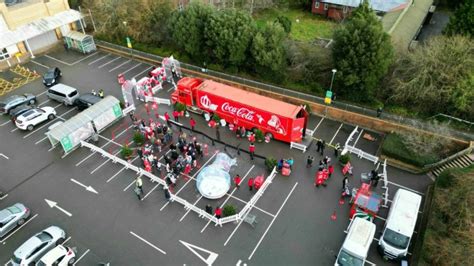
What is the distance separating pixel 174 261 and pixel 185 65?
2318 centimetres

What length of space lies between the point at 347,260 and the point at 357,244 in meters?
1.11

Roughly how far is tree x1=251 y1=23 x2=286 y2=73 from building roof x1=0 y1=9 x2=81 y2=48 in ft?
84.5

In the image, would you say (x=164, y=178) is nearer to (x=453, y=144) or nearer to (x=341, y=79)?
(x=341, y=79)

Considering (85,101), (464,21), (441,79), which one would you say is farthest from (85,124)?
(464,21)

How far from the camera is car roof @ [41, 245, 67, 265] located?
19.2 meters

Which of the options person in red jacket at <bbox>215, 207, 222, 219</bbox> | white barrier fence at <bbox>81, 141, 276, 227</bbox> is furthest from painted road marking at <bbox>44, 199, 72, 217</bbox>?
person in red jacket at <bbox>215, 207, 222, 219</bbox>

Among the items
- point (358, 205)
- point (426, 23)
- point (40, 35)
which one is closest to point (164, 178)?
point (358, 205)

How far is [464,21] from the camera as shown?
32625 mm

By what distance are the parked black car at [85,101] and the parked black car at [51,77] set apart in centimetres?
577

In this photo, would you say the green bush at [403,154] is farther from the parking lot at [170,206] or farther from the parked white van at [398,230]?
the parked white van at [398,230]

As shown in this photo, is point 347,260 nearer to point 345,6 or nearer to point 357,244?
point 357,244

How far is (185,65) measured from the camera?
123 ft

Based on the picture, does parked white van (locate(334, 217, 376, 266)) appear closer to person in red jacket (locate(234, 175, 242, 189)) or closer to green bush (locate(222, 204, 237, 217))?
green bush (locate(222, 204, 237, 217))

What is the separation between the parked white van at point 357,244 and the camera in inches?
741
